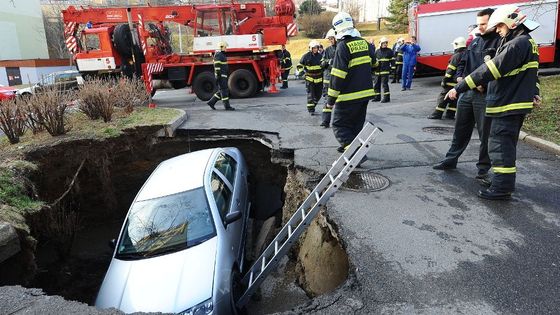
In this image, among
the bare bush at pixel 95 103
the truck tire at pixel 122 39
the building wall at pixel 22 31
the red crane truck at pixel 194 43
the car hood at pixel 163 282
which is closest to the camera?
the car hood at pixel 163 282

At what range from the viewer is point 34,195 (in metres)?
5.24

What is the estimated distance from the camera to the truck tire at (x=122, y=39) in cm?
1164

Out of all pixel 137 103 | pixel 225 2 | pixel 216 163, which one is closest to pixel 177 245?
pixel 216 163

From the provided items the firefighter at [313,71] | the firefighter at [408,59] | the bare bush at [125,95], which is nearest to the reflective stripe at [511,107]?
the firefighter at [313,71]

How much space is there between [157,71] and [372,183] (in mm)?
9572

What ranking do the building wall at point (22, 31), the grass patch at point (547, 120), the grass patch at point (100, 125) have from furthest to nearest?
1. the building wall at point (22, 31)
2. the grass patch at point (100, 125)
3. the grass patch at point (547, 120)

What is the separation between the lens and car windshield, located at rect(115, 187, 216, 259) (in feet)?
12.6

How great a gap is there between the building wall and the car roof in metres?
39.7

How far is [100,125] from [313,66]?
16.4ft

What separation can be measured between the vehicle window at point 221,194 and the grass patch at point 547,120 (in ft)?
16.8

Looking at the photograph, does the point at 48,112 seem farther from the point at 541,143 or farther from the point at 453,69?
the point at 541,143

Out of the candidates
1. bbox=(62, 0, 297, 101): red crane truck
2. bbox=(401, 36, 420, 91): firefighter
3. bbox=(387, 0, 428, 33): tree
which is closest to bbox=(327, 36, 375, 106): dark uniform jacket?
bbox=(62, 0, 297, 101): red crane truck

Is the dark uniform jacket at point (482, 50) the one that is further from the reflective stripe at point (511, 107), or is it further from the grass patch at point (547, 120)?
the grass patch at point (547, 120)

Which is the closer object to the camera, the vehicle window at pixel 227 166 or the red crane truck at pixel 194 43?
the vehicle window at pixel 227 166
